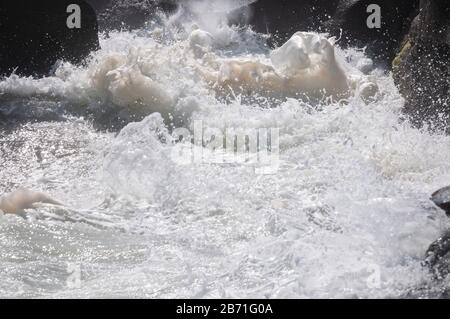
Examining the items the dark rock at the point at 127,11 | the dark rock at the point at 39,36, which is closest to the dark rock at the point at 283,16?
the dark rock at the point at 127,11

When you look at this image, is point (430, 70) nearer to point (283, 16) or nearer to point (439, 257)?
point (283, 16)

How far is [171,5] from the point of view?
10.3 m

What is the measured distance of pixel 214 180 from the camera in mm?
5594

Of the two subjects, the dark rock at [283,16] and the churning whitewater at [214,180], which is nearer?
the churning whitewater at [214,180]

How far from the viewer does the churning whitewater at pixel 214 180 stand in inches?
159

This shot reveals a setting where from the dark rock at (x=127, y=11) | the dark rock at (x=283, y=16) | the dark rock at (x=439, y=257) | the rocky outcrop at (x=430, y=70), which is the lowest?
the dark rock at (x=439, y=257)

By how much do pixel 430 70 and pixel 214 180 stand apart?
9.44 feet

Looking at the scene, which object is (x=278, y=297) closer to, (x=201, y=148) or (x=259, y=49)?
(x=201, y=148)

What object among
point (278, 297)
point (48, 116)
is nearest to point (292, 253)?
point (278, 297)

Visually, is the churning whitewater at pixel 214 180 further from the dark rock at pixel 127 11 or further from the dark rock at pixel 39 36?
the dark rock at pixel 127 11

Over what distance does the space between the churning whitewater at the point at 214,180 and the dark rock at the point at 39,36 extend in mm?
225

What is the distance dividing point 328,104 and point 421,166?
1.88 metres

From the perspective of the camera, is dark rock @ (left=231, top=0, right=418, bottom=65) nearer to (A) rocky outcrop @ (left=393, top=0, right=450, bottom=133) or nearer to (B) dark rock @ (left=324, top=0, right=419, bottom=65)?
(B) dark rock @ (left=324, top=0, right=419, bottom=65)

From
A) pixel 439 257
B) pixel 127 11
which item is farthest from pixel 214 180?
pixel 127 11
